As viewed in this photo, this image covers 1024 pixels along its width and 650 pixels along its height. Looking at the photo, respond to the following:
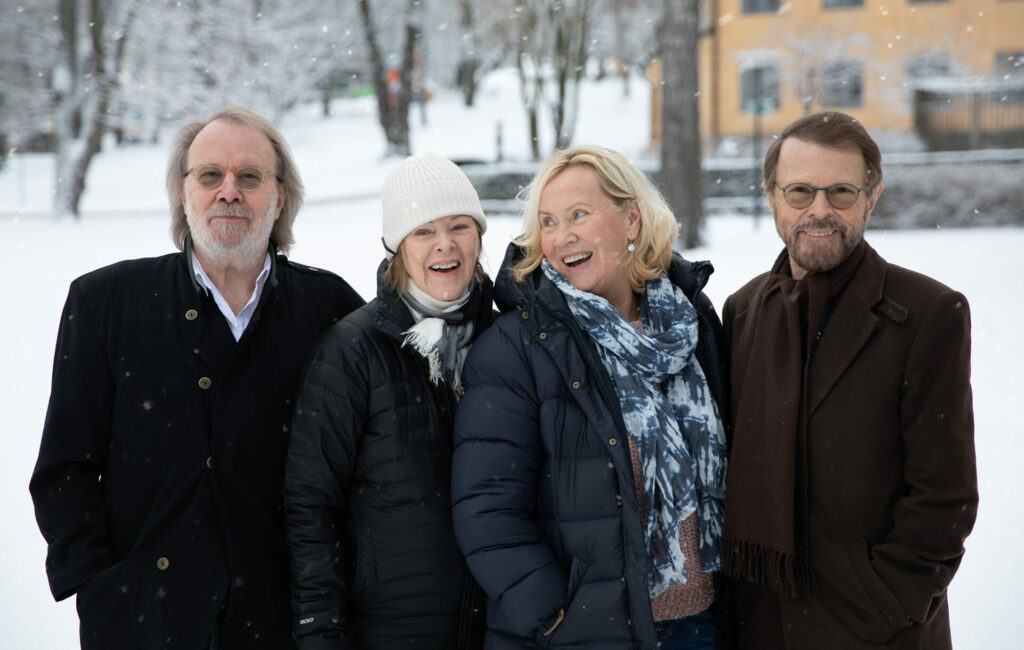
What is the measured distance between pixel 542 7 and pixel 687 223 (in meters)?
14.8

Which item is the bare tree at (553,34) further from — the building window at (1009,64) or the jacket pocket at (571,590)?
the jacket pocket at (571,590)

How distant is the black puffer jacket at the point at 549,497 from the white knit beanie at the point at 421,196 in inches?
20.7

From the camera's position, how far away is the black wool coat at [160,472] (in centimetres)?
287

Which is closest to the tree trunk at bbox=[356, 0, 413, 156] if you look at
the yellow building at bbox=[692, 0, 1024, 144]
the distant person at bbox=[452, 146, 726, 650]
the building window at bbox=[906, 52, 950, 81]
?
the yellow building at bbox=[692, 0, 1024, 144]

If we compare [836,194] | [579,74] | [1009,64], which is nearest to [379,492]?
[836,194]

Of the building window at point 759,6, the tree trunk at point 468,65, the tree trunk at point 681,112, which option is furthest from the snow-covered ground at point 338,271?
the tree trunk at point 468,65

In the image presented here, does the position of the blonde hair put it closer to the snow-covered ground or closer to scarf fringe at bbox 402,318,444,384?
scarf fringe at bbox 402,318,444,384

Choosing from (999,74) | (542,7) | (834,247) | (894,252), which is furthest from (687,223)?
(999,74)

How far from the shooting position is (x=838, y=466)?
276 centimetres

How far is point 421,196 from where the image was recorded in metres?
3.02

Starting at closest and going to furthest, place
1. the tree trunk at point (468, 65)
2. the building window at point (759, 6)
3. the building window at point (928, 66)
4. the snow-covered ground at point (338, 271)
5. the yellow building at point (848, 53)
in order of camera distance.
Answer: the snow-covered ground at point (338, 271), the yellow building at point (848, 53), the building window at point (928, 66), the building window at point (759, 6), the tree trunk at point (468, 65)

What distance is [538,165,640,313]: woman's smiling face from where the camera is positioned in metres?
2.97

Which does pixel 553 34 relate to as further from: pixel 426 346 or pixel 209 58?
pixel 426 346

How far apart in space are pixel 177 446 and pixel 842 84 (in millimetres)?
28509
